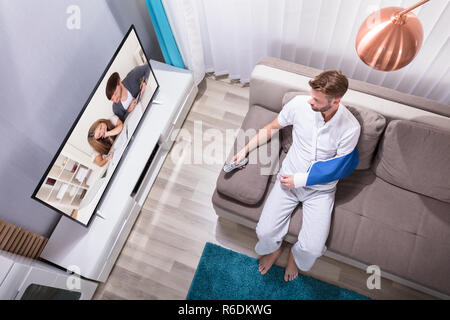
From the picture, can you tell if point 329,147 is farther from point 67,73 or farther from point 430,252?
point 67,73

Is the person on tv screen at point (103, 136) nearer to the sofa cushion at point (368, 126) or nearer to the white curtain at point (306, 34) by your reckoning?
the white curtain at point (306, 34)

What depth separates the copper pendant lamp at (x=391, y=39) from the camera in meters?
0.93

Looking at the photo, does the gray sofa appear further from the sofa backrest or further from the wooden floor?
the wooden floor

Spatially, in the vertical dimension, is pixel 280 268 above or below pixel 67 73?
below

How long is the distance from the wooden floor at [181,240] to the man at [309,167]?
13.8 inches

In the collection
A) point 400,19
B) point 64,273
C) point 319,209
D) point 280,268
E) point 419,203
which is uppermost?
point 400,19

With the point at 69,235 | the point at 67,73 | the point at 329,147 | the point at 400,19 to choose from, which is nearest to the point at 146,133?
the point at 67,73

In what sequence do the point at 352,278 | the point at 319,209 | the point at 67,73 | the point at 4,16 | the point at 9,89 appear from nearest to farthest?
the point at 4,16
the point at 9,89
the point at 67,73
the point at 319,209
the point at 352,278

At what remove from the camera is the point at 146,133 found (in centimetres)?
223

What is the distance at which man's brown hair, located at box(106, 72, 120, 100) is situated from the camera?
1664 mm

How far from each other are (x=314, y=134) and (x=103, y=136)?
124 centimetres

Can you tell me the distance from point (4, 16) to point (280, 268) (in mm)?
2156

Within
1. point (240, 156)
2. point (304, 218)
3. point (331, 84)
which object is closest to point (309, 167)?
point (304, 218)

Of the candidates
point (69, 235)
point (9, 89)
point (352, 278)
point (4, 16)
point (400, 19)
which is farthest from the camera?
point (352, 278)
